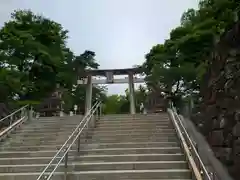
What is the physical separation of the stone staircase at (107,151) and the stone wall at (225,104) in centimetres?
83

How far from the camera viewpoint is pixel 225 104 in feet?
24.7

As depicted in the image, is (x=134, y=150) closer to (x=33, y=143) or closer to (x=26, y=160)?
(x=26, y=160)

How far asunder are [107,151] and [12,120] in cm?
521

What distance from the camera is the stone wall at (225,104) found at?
22.0ft

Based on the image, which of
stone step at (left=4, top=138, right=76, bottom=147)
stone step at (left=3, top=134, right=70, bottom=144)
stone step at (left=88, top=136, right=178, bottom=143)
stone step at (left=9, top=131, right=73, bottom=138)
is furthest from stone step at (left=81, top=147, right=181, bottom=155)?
stone step at (left=9, top=131, right=73, bottom=138)

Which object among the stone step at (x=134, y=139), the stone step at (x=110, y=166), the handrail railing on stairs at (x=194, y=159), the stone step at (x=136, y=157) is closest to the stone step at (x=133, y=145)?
the stone step at (x=134, y=139)

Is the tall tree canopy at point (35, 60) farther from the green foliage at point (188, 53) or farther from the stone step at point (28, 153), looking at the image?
the stone step at point (28, 153)

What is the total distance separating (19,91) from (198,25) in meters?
8.41

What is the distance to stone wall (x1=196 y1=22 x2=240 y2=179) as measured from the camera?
6.69m

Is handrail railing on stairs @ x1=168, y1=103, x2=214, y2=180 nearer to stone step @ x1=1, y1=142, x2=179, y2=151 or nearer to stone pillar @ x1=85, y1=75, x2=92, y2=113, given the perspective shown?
stone step @ x1=1, y1=142, x2=179, y2=151

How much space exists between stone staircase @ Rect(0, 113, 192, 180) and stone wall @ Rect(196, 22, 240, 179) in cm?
83

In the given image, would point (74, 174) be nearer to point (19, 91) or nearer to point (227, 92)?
point (227, 92)

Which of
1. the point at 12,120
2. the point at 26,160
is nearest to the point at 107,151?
the point at 26,160

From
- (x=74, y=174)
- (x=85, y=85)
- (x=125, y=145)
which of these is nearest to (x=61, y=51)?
(x=85, y=85)
